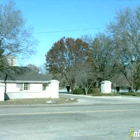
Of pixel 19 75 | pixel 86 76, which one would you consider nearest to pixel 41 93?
pixel 19 75

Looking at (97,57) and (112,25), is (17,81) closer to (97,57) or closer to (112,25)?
(112,25)

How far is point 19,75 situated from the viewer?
4206cm

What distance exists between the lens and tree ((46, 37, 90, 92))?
5920 cm

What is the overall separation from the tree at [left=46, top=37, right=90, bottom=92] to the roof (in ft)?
51.5

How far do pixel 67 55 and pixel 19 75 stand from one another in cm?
1987

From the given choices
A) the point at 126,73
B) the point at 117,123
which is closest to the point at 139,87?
the point at 126,73

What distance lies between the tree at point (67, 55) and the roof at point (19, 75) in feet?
51.5

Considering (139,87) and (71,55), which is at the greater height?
(71,55)

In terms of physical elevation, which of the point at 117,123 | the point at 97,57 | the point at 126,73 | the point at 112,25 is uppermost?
the point at 112,25

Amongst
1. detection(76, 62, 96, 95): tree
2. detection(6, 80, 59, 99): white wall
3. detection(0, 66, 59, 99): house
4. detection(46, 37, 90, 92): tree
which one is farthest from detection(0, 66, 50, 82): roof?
detection(46, 37, 90, 92): tree

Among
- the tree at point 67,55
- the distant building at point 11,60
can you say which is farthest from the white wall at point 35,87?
the tree at point 67,55

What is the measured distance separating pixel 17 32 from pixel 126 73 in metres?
24.1

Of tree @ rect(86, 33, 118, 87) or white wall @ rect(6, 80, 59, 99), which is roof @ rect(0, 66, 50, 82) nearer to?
white wall @ rect(6, 80, 59, 99)

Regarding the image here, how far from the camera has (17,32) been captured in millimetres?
38375
